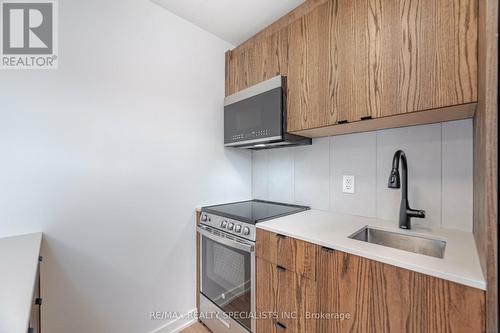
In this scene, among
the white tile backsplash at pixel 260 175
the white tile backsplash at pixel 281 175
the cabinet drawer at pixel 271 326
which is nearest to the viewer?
the cabinet drawer at pixel 271 326

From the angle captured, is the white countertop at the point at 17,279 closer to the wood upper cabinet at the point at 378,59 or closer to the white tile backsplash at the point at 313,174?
the wood upper cabinet at the point at 378,59

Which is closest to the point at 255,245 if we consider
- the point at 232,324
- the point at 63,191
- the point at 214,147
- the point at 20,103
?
the point at 232,324

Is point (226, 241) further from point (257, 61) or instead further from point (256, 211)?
point (257, 61)

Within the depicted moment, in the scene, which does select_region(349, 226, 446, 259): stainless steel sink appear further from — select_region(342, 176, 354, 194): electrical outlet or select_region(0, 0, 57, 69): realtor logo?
select_region(0, 0, 57, 69): realtor logo

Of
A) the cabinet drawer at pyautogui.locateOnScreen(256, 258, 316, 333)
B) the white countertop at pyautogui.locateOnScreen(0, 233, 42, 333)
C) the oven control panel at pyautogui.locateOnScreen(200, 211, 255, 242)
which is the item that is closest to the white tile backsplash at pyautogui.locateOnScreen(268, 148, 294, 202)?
the oven control panel at pyautogui.locateOnScreen(200, 211, 255, 242)

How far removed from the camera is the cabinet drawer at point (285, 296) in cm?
115

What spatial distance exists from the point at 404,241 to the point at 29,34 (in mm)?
2370

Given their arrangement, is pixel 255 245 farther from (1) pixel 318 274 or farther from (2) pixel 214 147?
(2) pixel 214 147

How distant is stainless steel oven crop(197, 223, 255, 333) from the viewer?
1.43 meters

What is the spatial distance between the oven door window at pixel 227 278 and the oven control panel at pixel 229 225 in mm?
119

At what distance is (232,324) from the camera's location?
151cm

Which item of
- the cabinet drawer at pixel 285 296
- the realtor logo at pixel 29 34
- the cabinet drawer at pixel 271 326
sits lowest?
the cabinet drawer at pixel 271 326

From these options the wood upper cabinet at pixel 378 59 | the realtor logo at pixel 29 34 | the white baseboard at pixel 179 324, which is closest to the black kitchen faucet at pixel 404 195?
the wood upper cabinet at pixel 378 59

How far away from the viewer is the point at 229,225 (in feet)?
5.08
